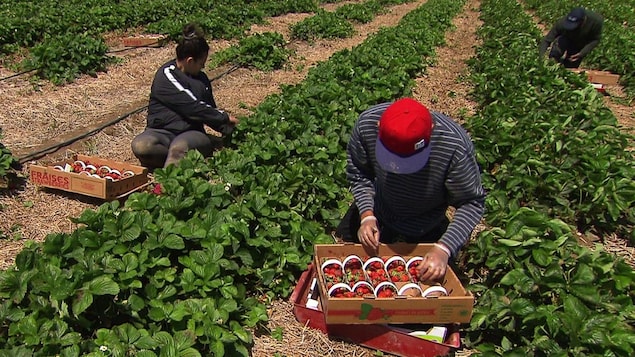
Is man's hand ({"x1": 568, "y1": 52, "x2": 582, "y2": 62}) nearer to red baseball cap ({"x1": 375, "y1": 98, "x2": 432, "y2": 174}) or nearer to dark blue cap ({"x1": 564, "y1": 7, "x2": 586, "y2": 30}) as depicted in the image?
dark blue cap ({"x1": 564, "y1": 7, "x2": 586, "y2": 30})

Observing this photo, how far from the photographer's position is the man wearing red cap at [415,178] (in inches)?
104

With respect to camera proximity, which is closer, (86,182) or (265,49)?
(86,182)

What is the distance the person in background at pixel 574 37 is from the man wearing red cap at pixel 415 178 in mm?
6814

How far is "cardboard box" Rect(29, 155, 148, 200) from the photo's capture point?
4.67 m

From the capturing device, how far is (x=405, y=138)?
8.48ft

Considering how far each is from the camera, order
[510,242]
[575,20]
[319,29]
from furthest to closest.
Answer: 1. [319,29]
2. [575,20]
3. [510,242]

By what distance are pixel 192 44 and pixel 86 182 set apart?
166cm

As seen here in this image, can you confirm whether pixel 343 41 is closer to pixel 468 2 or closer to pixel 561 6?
pixel 561 6

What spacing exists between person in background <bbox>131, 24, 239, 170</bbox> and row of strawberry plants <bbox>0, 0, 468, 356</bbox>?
60cm

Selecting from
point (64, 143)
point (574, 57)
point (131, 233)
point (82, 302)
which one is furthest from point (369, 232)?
point (574, 57)

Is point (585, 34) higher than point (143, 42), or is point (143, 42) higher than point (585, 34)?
point (585, 34)

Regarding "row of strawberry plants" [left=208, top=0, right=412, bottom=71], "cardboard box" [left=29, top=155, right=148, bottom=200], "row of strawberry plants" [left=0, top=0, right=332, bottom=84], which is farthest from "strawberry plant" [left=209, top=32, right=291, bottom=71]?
"cardboard box" [left=29, top=155, right=148, bottom=200]

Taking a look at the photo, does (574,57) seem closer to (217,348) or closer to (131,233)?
(131,233)


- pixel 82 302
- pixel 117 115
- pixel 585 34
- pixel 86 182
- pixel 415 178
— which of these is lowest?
pixel 117 115
